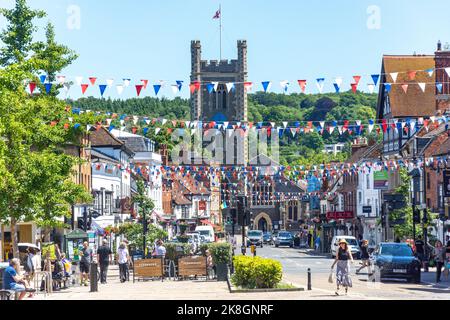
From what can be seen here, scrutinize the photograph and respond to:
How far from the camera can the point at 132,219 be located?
281 ft

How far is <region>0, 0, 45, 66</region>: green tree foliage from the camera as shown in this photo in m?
43.6

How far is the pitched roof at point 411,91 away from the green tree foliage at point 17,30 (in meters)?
46.5

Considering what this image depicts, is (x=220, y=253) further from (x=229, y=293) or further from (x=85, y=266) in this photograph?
(x=229, y=293)

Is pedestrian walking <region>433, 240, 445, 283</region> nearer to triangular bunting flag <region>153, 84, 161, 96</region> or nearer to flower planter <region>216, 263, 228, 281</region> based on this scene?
flower planter <region>216, 263, 228, 281</region>

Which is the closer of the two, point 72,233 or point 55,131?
point 55,131

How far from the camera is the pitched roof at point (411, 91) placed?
87438mm

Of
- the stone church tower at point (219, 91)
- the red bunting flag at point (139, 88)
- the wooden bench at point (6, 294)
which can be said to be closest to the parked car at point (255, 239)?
the stone church tower at point (219, 91)

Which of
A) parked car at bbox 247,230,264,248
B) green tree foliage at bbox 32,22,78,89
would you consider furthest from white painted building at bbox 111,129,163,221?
green tree foliage at bbox 32,22,78,89

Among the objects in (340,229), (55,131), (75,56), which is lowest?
(340,229)

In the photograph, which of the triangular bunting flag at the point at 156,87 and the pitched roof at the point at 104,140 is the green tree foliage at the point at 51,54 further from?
the pitched roof at the point at 104,140
